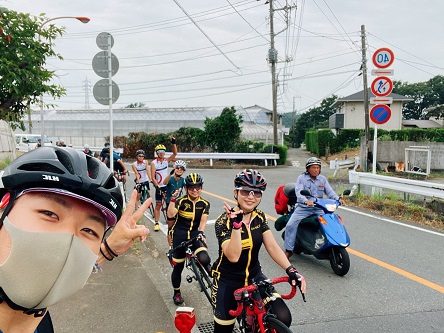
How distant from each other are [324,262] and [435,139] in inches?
1109

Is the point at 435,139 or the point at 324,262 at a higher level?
the point at 435,139

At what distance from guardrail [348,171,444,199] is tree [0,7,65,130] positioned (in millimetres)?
8760

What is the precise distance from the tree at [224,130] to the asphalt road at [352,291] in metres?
18.5

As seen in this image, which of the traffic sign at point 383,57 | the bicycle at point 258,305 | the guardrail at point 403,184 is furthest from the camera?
the traffic sign at point 383,57

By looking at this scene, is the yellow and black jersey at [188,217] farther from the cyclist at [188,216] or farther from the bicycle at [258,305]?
the bicycle at [258,305]

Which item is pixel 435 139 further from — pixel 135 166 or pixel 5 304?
pixel 5 304

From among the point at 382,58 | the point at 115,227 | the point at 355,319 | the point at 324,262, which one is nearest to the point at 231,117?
the point at 382,58

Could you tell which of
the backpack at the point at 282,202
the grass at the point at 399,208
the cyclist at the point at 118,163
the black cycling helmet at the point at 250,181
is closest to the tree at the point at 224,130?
the cyclist at the point at 118,163

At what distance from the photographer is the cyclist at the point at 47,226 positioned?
1130 millimetres

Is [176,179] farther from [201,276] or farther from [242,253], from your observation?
[242,253]

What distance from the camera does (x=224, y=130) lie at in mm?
25766

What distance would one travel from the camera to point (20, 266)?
3.65 ft

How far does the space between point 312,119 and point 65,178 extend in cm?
6727

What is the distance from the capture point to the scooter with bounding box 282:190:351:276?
5.38 metres
